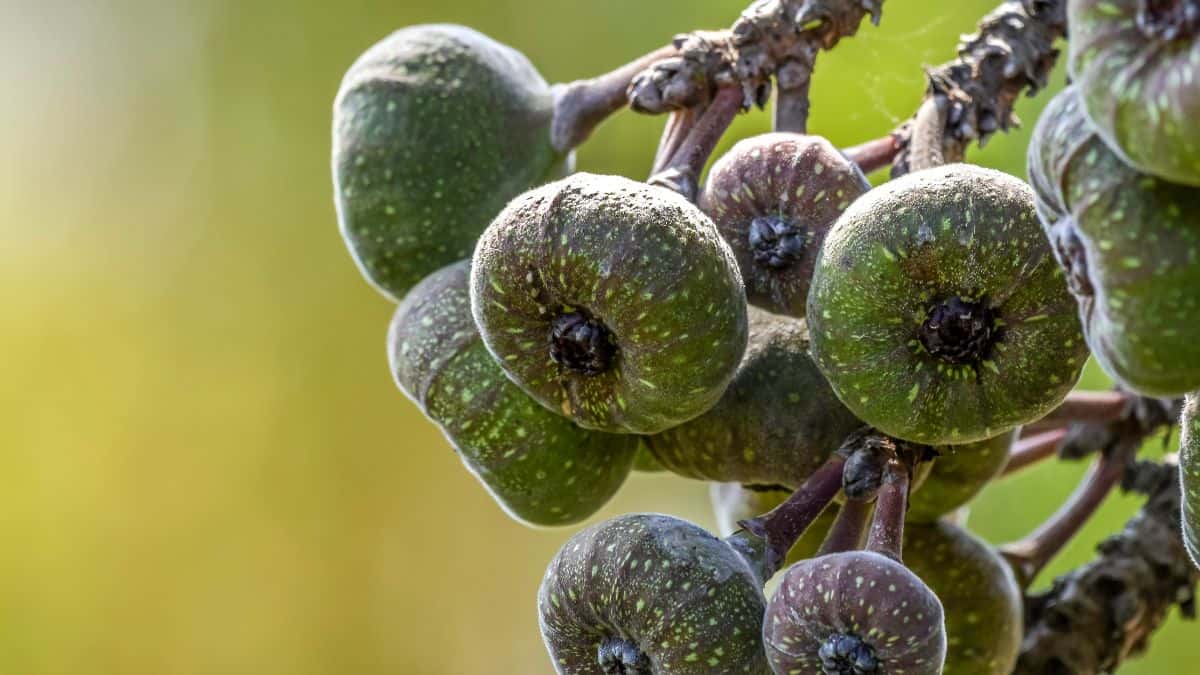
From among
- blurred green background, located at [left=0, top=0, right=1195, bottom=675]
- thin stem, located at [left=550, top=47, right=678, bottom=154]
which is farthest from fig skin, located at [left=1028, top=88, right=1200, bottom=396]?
blurred green background, located at [left=0, top=0, right=1195, bottom=675]

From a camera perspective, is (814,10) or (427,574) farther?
(427,574)

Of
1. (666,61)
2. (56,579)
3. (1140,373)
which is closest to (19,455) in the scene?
(56,579)

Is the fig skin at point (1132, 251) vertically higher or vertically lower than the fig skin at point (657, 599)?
higher

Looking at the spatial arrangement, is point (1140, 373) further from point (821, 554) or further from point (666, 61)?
point (666, 61)

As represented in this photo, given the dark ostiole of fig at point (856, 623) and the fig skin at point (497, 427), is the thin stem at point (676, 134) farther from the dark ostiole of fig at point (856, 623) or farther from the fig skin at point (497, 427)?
the dark ostiole of fig at point (856, 623)

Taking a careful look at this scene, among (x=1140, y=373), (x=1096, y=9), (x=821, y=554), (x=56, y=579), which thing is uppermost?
(x=1096, y=9)

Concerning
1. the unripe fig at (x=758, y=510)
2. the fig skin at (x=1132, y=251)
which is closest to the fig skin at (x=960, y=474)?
the unripe fig at (x=758, y=510)

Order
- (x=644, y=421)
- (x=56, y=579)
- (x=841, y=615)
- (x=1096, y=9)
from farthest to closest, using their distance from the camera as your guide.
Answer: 1. (x=56, y=579)
2. (x=644, y=421)
3. (x=841, y=615)
4. (x=1096, y=9)
